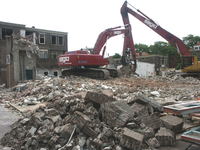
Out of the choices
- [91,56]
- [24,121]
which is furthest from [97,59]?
[24,121]

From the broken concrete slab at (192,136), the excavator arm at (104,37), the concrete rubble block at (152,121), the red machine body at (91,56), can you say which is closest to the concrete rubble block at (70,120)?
the concrete rubble block at (152,121)

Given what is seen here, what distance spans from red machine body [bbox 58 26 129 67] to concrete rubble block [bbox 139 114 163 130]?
377 inches

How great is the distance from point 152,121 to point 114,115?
0.92 meters

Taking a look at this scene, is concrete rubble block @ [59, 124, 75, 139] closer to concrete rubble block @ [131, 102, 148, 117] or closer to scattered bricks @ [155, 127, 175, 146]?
concrete rubble block @ [131, 102, 148, 117]

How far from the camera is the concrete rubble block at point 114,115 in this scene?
147 inches

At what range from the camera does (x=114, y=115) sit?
383 cm

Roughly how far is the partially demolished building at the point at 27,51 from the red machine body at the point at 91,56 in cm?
266

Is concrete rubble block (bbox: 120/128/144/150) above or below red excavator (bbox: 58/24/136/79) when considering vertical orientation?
below

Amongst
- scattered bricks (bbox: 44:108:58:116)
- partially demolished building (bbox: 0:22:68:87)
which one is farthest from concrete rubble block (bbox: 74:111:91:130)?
partially demolished building (bbox: 0:22:68:87)

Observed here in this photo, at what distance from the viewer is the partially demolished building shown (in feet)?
44.3

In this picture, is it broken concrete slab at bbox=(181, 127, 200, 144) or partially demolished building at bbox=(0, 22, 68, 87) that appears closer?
broken concrete slab at bbox=(181, 127, 200, 144)

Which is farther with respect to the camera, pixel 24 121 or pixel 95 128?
pixel 24 121

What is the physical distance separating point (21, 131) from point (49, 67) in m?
25.0

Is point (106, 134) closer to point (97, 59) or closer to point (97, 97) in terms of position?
point (97, 97)
